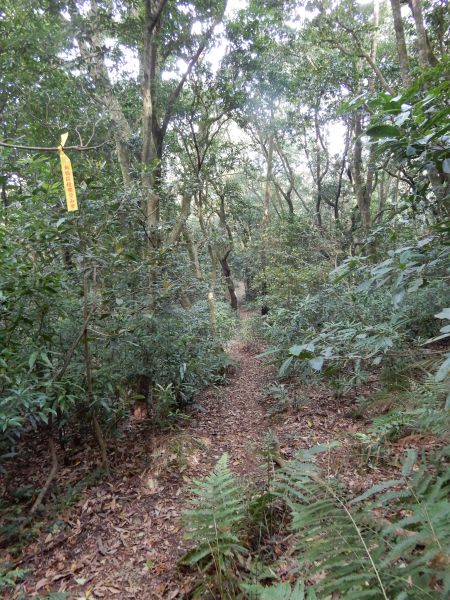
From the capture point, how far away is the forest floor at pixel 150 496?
2.70 meters

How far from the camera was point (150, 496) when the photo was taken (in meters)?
3.67

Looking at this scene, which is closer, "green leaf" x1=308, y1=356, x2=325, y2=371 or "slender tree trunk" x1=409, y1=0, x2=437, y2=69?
"green leaf" x1=308, y1=356, x2=325, y2=371

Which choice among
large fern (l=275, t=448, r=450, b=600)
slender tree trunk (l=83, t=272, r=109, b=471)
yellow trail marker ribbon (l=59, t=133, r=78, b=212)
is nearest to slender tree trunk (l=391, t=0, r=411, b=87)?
yellow trail marker ribbon (l=59, t=133, r=78, b=212)

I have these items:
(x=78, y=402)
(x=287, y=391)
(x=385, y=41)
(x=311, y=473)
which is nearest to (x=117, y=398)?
(x=78, y=402)

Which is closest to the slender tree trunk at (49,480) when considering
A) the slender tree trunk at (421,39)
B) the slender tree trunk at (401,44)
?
the slender tree trunk at (421,39)

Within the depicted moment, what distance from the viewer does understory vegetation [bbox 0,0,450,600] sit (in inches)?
65.3

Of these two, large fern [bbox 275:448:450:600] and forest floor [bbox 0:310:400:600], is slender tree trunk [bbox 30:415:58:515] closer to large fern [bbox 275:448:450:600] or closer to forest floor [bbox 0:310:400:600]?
forest floor [bbox 0:310:400:600]

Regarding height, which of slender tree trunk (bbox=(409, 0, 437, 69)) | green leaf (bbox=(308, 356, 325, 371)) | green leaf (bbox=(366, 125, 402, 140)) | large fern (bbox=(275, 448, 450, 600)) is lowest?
large fern (bbox=(275, 448, 450, 600))

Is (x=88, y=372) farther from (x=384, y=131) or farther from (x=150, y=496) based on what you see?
(x=384, y=131)

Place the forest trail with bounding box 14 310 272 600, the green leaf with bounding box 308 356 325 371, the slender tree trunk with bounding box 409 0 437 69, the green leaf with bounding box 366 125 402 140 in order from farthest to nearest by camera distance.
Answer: the slender tree trunk with bounding box 409 0 437 69
the forest trail with bounding box 14 310 272 600
the green leaf with bounding box 366 125 402 140
the green leaf with bounding box 308 356 325 371

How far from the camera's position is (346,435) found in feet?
13.4

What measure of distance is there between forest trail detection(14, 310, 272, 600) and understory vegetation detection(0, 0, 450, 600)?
126 mm

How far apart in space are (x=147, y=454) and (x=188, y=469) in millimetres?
568

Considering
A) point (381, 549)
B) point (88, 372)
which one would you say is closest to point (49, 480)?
point (88, 372)
